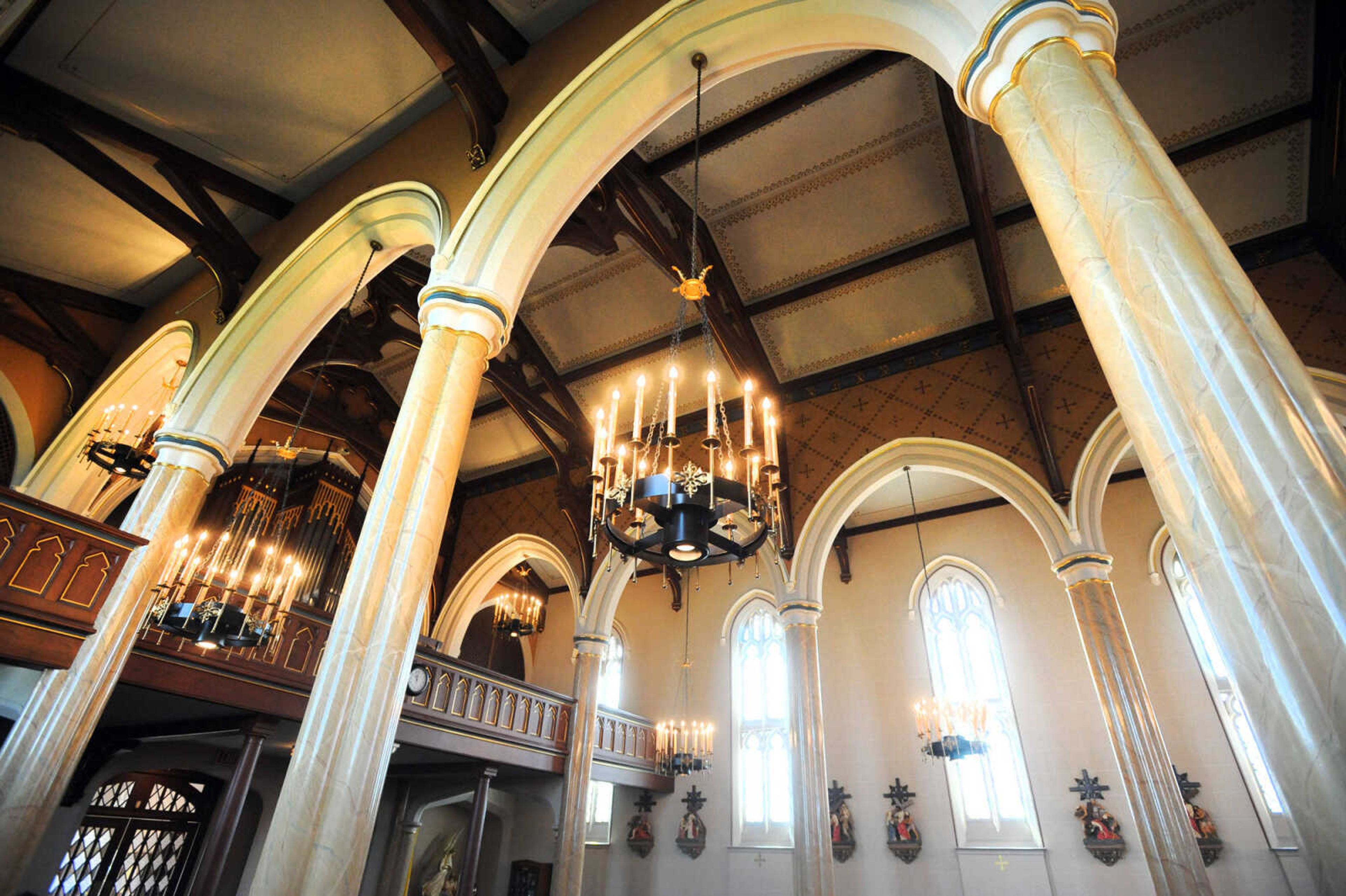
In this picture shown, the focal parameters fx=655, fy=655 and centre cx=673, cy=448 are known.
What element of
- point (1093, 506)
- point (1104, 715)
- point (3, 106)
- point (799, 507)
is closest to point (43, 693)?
point (3, 106)

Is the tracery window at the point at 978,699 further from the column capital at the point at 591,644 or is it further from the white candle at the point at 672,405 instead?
the white candle at the point at 672,405

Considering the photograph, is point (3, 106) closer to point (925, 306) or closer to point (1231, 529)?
point (1231, 529)

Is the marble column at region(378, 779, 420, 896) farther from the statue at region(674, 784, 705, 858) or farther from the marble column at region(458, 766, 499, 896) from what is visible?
the statue at region(674, 784, 705, 858)

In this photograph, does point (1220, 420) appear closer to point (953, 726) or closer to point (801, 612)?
point (801, 612)

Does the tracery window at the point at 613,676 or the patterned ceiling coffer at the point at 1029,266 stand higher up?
the patterned ceiling coffer at the point at 1029,266

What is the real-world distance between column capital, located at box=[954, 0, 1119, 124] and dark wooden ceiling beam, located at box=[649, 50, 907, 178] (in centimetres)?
398

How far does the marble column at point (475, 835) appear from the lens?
787 cm

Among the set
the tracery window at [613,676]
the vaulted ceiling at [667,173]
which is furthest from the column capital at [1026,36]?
the tracery window at [613,676]

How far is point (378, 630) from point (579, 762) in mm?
7320

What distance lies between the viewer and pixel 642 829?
38.3 ft

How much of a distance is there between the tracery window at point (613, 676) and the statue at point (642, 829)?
1961 millimetres

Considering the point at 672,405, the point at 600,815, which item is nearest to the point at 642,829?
the point at 600,815

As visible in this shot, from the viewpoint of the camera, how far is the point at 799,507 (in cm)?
925

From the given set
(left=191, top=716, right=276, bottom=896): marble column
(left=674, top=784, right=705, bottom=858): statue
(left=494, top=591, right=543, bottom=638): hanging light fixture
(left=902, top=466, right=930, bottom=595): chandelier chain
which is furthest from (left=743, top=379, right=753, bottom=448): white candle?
(left=674, top=784, right=705, bottom=858): statue
